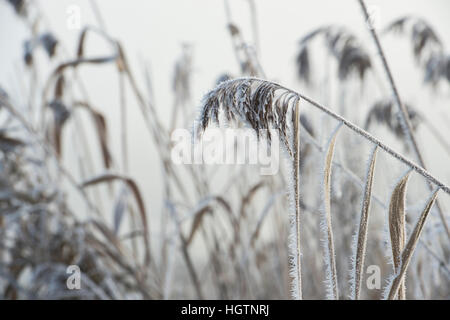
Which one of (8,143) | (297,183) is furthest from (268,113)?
(8,143)

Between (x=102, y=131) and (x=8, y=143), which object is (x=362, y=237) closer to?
(x=102, y=131)

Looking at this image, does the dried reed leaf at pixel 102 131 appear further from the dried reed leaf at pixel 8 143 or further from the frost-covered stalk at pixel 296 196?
the frost-covered stalk at pixel 296 196

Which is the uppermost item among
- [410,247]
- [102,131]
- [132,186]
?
[102,131]

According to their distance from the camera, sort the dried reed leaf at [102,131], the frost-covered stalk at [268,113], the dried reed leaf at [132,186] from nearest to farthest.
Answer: the frost-covered stalk at [268,113], the dried reed leaf at [132,186], the dried reed leaf at [102,131]

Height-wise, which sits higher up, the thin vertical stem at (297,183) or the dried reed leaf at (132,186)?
the dried reed leaf at (132,186)

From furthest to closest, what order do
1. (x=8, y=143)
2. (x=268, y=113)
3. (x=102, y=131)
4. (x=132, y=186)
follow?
(x=8, y=143), (x=102, y=131), (x=132, y=186), (x=268, y=113)

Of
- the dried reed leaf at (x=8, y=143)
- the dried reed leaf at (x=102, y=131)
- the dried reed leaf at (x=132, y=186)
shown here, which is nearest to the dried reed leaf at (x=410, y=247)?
the dried reed leaf at (x=132, y=186)

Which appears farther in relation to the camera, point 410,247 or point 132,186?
point 132,186

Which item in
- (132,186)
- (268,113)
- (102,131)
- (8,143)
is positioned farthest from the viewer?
(8,143)

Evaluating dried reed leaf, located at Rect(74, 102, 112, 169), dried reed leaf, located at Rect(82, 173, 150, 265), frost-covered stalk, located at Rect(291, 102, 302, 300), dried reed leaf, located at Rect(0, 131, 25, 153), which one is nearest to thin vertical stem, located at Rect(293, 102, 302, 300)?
frost-covered stalk, located at Rect(291, 102, 302, 300)

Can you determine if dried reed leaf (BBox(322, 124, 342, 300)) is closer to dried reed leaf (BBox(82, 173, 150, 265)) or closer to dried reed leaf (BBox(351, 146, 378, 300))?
dried reed leaf (BBox(351, 146, 378, 300))

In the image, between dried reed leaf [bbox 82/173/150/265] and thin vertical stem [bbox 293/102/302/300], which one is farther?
dried reed leaf [bbox 82/173/150/265]

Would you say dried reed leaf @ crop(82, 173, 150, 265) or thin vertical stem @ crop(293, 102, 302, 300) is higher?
dried reed leaf @ crop(82, 173, 150, 265)
